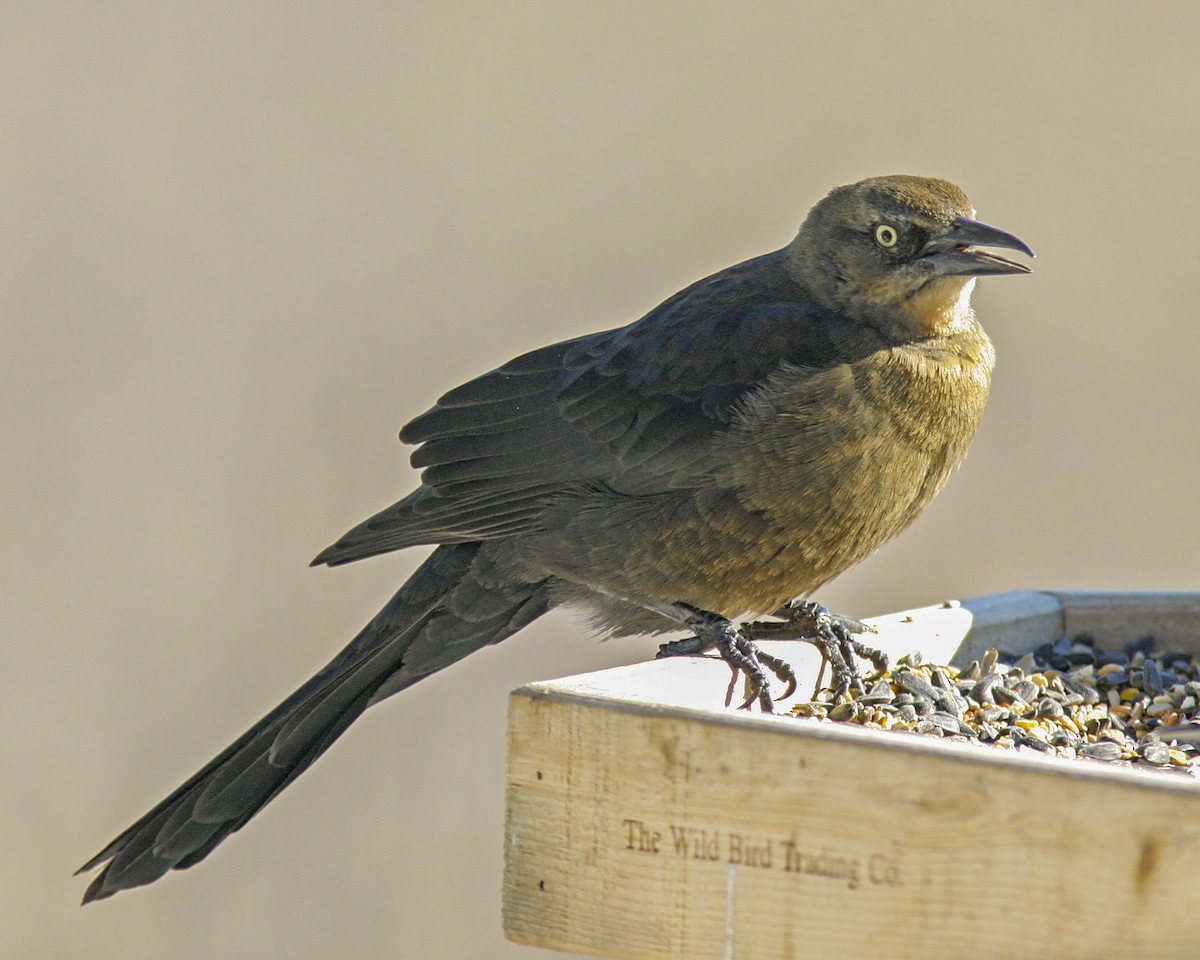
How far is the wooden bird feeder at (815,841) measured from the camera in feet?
9.41

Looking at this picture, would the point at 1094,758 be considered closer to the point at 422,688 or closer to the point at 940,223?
the point at 940,223

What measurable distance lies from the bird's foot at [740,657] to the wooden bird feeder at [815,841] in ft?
2.01

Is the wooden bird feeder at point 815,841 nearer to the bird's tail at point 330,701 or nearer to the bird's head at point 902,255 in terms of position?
the bird's tail at point 330,701

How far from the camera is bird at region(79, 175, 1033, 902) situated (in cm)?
443

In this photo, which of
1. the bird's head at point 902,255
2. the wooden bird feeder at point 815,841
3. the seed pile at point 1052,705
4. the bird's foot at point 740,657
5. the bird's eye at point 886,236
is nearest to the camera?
the wooden bird feeder at point 815,841

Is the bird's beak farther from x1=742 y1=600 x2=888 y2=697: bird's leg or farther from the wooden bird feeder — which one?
the wooden bird feeder

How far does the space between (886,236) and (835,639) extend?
43.7 inches

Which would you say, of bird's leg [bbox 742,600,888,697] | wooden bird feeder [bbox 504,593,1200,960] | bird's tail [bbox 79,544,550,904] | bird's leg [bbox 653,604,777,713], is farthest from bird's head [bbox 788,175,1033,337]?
wooden bird feeder [bbox 504,593,1200,960]

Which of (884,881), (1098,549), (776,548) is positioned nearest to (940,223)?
(776,548)

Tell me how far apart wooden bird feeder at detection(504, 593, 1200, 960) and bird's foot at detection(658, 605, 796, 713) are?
2.01 feet

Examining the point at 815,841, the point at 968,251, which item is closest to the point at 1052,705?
the point at 968,251

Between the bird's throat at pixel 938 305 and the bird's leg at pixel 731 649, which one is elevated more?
the bird's throat at pixel 938 305

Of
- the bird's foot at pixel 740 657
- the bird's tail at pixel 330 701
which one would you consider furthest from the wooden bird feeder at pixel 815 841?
the bird's tail at pixel 330 701

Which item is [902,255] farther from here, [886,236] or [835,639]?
[835,639]
